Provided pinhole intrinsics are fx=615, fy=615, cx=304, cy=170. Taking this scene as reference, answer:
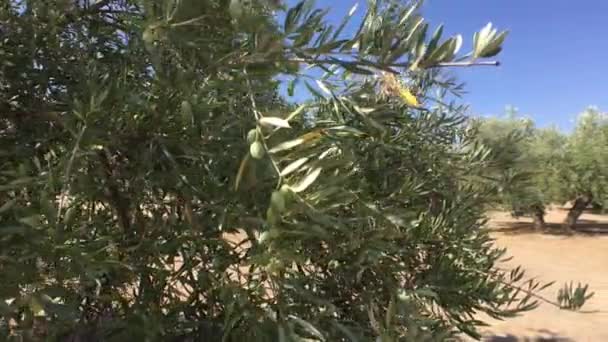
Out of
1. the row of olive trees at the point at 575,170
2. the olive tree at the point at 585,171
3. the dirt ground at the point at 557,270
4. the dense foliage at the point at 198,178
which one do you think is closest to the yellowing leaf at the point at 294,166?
the dense foliage at the point at 198,178

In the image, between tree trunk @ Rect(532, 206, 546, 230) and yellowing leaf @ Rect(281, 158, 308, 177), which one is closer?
yellowing leaf @ Rect(281, 158, 308, 177)

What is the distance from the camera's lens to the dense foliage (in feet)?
4.71

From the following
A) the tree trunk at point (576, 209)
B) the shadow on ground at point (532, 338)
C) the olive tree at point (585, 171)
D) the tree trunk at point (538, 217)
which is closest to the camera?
the shadow on ground at point (532, 338)

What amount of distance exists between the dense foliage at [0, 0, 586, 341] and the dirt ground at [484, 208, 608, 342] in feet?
3.16

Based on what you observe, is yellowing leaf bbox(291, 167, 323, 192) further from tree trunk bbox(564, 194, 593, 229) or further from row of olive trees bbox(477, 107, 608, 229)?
tree trunk bbox(564, 194, 593, 229)

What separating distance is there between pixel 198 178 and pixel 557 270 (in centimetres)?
1596

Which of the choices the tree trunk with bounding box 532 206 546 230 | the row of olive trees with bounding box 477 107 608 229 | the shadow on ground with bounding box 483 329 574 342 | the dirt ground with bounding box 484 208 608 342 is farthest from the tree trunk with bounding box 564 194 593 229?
the shadow on ground with bounding box 483 329 574 342

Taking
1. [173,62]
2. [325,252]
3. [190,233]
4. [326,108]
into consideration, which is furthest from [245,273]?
[326,108]

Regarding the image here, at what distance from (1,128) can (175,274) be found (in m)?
0.72

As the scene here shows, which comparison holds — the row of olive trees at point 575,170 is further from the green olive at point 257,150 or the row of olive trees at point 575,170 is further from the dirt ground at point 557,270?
the green olive at point 257,150

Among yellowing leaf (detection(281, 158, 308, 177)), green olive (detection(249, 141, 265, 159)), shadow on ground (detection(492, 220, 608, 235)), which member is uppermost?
green olive (detection(249, 141, 265, 159))

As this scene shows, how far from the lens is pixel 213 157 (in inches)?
70.9

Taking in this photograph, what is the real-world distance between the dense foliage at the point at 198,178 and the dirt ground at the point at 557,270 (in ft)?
3.16

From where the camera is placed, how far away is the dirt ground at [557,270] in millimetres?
7789
